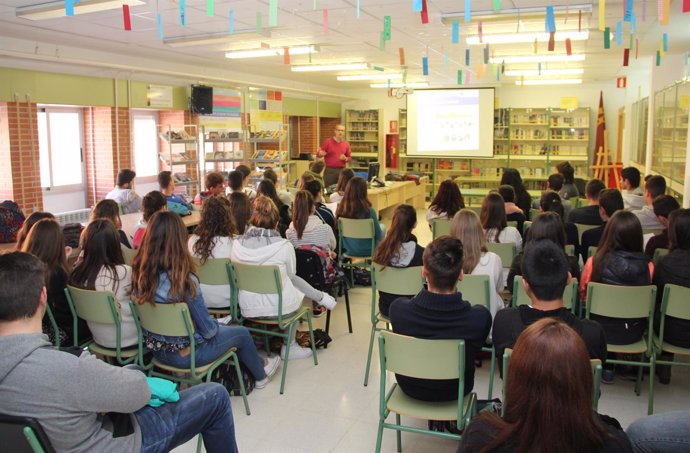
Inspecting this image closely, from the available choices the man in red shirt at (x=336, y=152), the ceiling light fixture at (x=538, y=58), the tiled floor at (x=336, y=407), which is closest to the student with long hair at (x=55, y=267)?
the tiled floor at (x=336, y=407)

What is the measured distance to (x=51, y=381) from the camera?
1.85 metres

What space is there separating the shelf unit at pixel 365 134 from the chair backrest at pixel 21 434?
48.2 feet

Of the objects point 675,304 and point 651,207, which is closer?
point 675,304

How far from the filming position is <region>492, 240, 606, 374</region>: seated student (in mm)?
2514

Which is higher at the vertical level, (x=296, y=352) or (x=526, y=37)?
(x=526, y=37)

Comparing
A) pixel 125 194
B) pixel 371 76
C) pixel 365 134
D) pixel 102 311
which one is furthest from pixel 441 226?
pixel 365 134

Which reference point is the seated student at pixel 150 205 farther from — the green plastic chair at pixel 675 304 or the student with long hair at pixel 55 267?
the green plastic chair at pixel 675 304

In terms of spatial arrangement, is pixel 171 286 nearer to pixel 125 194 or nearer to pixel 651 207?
pixel 125 194

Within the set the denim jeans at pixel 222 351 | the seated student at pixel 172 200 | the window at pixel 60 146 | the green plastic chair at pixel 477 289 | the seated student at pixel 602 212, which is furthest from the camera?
the window at pixel 60 146

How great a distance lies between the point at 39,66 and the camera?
7.59 m

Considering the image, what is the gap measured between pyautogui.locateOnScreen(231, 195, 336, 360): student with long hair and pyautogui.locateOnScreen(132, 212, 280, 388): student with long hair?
0.62m

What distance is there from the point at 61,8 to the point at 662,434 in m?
5.54

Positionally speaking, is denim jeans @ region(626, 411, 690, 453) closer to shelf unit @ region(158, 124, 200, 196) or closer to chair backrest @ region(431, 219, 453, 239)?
chair backrest @ region(431, 219, 453, 239)

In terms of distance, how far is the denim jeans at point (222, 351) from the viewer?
3.33 meters
